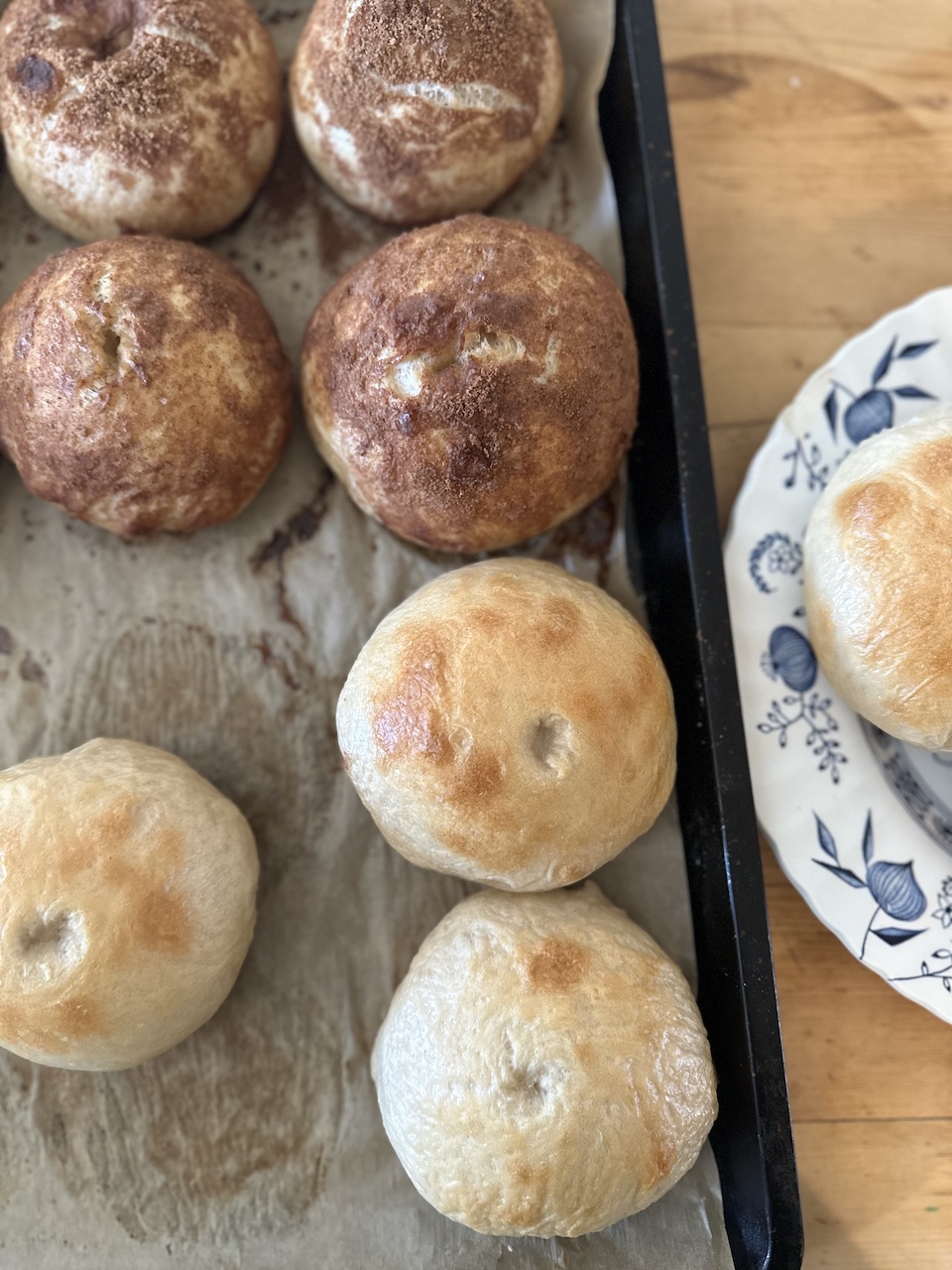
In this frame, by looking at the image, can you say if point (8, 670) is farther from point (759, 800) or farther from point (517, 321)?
point (759, 800)

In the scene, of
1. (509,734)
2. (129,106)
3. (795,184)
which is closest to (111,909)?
(509,734)

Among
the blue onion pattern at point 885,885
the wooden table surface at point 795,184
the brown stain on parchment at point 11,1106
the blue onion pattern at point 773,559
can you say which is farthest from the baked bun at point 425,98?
the brown stain on parchment at point 11,1106

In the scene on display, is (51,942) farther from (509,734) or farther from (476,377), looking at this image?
(476,377)

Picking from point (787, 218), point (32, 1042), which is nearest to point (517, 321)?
point (787, 218)

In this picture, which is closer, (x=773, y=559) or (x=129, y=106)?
(x=129, y=106)

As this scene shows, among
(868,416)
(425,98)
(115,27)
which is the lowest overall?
(868,416)

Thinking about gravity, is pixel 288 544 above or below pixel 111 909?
above

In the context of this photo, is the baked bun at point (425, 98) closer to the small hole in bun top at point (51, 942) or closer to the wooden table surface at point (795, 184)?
the wooden table surface at point (795, 184)
